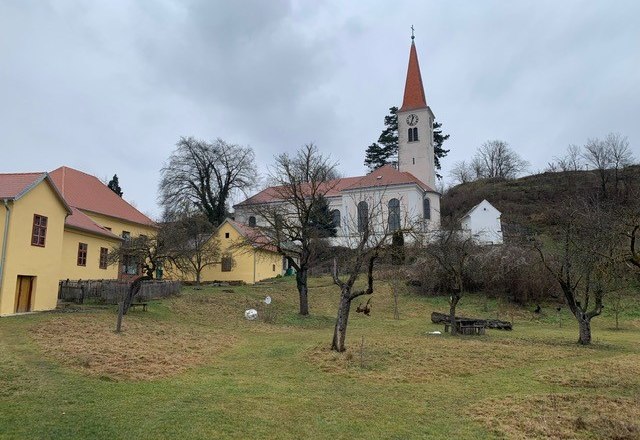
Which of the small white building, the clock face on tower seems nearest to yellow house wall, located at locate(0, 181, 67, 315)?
the small white building

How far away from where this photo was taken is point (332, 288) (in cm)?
3744

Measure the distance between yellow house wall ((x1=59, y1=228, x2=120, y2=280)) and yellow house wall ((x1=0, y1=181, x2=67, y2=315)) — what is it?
2.68 metres

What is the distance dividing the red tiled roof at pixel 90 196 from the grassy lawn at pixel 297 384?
18322 mm

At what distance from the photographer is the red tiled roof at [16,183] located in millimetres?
20422

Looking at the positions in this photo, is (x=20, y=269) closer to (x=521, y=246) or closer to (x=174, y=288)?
(x=174, y=288)

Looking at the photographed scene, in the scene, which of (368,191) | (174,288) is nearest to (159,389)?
(174,288)

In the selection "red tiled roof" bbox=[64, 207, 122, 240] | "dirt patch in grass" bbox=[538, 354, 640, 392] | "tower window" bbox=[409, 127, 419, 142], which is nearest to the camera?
"dirt patch in grass" bbox=[538, 354, 640, 392]

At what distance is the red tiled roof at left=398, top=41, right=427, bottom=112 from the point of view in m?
62.9

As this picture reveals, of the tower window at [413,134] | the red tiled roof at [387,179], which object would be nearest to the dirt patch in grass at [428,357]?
the red tiled roof at [387,179]

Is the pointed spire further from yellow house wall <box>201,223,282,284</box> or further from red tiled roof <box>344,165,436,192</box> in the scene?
yellow house wall <box>201,223,282,284</box>

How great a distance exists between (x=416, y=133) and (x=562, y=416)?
187 feet

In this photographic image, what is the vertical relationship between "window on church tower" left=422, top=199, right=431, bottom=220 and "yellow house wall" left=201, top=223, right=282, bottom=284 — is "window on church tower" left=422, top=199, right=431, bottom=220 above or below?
above

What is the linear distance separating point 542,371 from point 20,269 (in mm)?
20955

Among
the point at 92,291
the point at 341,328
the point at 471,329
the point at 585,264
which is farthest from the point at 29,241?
the point at 585,264
